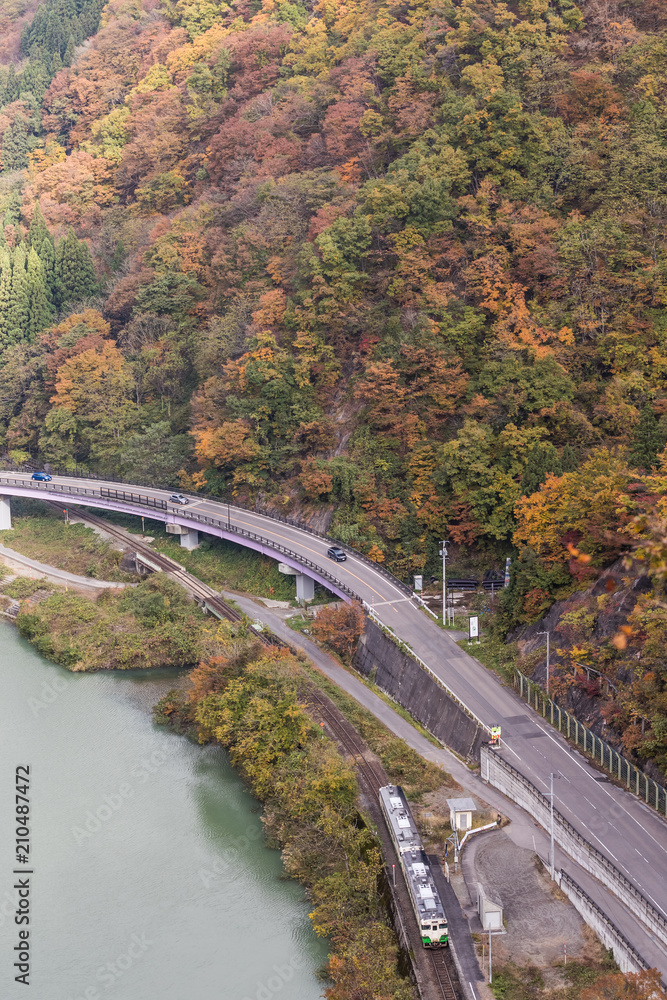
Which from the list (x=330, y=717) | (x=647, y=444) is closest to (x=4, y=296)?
(x=330, y=717)

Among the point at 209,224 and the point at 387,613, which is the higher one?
the point at 209,224

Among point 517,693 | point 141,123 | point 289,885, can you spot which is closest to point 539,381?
point 517,693

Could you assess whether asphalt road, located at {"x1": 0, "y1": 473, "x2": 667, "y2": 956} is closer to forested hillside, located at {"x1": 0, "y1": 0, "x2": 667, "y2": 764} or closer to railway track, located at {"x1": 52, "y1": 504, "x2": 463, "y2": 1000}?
forested hillside, located at {"x1": 0, "y1": 0, "x2": 667, "y2": 764}

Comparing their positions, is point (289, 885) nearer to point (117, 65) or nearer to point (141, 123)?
point (141, 123)

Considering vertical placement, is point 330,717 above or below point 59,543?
below

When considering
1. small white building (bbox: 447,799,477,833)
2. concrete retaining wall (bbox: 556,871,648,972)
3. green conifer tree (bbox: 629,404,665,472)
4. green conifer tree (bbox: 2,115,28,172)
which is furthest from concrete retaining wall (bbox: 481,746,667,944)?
green conifer tree (bbox: 2,115,28,172)

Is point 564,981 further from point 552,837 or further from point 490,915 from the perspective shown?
point 552,837

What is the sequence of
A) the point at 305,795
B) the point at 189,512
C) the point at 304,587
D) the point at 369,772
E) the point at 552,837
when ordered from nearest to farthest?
the point at 552,837
the point at 305,795
the point at 369,772
the point at 304,587
the point at 189,512
